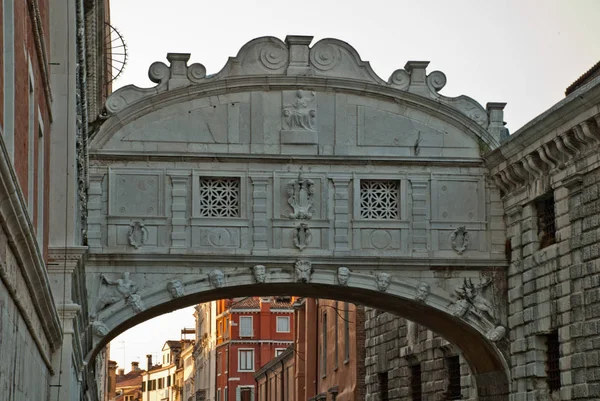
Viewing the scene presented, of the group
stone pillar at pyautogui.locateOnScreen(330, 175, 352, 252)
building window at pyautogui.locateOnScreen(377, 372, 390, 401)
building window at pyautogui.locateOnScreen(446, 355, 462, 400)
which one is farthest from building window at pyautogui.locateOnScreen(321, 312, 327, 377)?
stone pillar at pyautogui.locateOnScreen(330, 175, 352, 252)

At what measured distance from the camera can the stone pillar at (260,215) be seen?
21.9 m

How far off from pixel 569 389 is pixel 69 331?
25.9ft

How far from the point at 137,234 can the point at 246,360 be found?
58768mm

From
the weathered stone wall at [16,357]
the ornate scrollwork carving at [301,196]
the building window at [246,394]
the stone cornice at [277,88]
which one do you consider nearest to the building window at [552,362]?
the stone cornice at [277,88]

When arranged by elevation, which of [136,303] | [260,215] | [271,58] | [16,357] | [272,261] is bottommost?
[16,357]

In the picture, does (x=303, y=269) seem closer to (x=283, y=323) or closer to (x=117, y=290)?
(x=117, y=290)

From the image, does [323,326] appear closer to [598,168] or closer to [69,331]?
[598,168]

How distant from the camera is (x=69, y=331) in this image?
15695 millimetres

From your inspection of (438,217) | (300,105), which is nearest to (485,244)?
(438,217)

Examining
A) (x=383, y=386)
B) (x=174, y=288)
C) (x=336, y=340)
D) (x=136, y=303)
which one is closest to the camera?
(x=136, y=303)

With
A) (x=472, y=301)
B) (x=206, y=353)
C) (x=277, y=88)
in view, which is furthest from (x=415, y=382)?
(x=206, y=353)

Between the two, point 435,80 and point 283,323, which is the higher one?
point 283,323

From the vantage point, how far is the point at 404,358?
29.5 metres

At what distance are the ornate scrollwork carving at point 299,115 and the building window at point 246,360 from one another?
58.3m
